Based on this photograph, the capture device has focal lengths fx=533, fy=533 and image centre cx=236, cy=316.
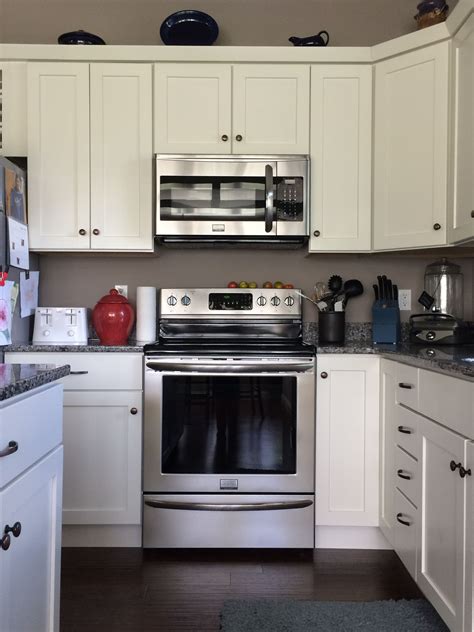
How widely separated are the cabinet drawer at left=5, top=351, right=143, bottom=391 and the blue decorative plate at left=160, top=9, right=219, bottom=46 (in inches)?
61.9

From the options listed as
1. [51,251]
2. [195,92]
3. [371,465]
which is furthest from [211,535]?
[195,92]

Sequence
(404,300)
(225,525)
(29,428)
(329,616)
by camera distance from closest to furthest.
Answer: (29,428)
(329,616)
(225,525)
(404,300)

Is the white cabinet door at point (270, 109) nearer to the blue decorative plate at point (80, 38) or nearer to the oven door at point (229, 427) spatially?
the blue decorative plate at point (80, 38)

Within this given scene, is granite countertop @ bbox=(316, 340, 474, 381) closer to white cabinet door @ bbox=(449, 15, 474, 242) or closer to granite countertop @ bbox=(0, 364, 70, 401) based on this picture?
white cabinet door @ bbox=(449, 15, 474, 242)

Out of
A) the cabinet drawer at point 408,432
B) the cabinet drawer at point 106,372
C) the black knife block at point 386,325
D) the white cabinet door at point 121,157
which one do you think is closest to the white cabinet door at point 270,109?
the white cabinet door at point 121,157

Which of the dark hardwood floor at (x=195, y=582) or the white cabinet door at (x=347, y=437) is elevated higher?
the white cabinet door at (x=347, y=437)

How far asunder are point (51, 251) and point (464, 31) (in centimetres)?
205

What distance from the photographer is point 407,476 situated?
6.35ft

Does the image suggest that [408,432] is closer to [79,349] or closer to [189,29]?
[79,349]

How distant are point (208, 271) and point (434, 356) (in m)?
1.38

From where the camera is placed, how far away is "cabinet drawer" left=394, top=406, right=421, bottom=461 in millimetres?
1857

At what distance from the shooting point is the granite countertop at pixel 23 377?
102 centimetres

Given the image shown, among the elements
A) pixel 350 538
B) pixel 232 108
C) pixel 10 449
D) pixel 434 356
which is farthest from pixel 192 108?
pixel 350 538

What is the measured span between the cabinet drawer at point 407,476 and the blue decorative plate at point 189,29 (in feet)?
6.96
